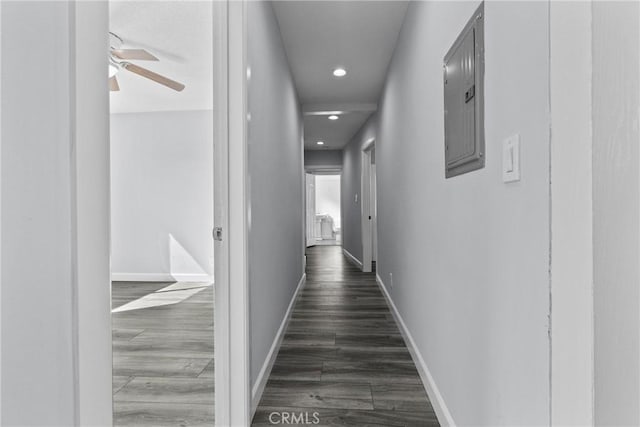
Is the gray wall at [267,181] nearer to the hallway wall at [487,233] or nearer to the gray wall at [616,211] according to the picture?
the hallway wall at [487,233]

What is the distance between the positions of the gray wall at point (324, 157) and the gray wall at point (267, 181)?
5450mm

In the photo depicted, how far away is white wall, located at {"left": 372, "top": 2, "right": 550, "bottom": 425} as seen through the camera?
93 cm

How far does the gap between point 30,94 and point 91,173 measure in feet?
0.46

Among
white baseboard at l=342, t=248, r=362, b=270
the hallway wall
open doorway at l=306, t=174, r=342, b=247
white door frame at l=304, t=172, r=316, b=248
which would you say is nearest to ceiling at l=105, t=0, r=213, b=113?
the hallway wall

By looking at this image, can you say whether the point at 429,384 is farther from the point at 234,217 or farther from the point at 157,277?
the point at 157,277

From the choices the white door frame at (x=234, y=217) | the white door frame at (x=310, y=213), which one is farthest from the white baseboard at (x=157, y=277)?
the white door frame at (x=310, y=213)

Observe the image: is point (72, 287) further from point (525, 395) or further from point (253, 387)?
point (253, 387)

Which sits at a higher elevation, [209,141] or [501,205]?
[209,141]

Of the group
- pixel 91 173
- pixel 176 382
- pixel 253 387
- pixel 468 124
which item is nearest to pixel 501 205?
pixel 468 124

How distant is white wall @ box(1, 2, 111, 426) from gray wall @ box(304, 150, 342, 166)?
8.49 metres

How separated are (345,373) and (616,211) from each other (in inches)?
79.1

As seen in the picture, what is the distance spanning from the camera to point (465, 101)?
4.81ft

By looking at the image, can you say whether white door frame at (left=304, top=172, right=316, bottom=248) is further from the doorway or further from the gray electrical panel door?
the gray electrical panel door

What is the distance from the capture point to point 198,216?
5.64 m
